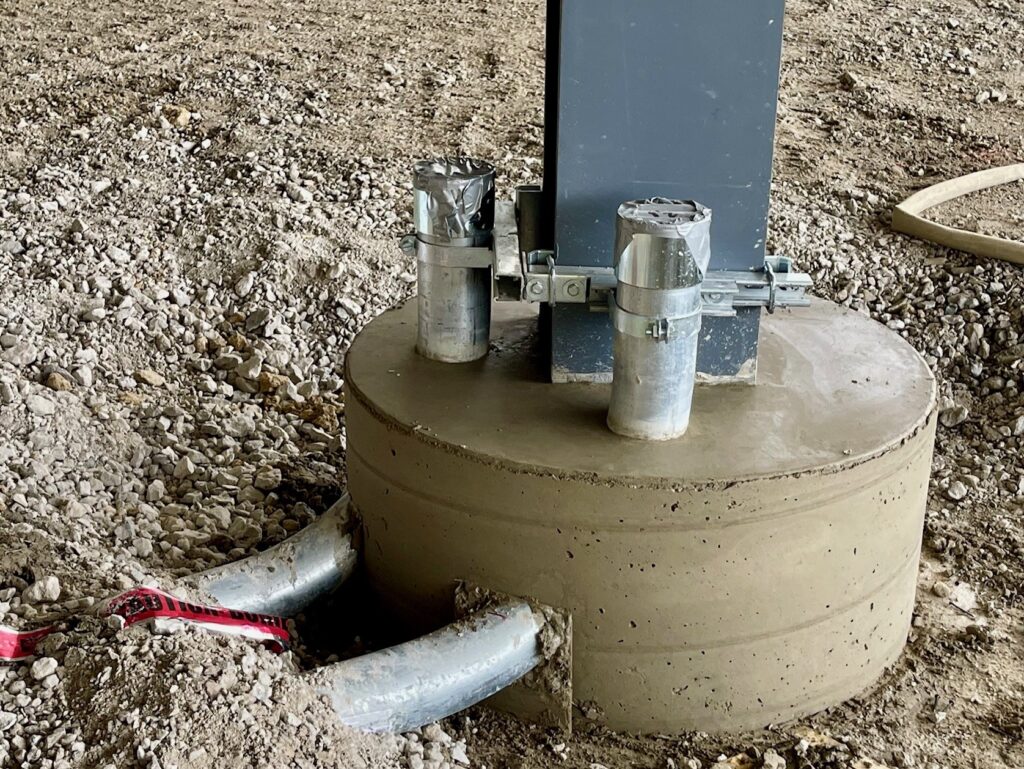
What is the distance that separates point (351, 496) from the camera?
9.68 feet

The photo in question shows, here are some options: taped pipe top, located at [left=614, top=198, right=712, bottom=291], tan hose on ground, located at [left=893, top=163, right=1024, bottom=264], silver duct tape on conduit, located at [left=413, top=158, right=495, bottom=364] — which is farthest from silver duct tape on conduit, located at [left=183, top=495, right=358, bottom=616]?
tan hose on ground, located at [left=893, top=163, right=1024, bottom=264]

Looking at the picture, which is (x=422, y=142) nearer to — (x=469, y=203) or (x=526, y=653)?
(x=469, y=203)

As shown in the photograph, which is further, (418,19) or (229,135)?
(418,19)

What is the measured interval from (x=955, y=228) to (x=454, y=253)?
299cm

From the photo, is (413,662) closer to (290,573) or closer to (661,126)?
(290,573)

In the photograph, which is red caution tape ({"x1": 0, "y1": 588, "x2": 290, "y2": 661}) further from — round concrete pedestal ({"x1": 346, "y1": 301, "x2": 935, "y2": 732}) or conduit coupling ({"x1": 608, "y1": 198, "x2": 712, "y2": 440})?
conduit coupling ({"x1": 608, "y1": 198, "x2": 712, "y2": 440})

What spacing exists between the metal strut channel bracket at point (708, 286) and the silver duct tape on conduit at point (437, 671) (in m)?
0.64

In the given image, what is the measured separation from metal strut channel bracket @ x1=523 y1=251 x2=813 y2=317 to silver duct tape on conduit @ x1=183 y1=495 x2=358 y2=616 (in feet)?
2.43

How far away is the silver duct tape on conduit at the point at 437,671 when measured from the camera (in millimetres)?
2428

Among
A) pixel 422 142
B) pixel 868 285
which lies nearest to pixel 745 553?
pixel 868 285

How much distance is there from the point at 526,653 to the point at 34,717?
0.93 metres

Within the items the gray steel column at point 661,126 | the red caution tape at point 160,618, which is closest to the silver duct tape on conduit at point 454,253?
the gray steel column at point 661,126

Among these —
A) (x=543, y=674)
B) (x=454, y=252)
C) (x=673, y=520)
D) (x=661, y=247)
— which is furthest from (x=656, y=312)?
(x=543, y=674)

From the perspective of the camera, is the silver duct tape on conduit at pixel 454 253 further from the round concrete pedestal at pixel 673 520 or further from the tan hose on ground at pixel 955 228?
the tan hose on ground at pixel 955 228
